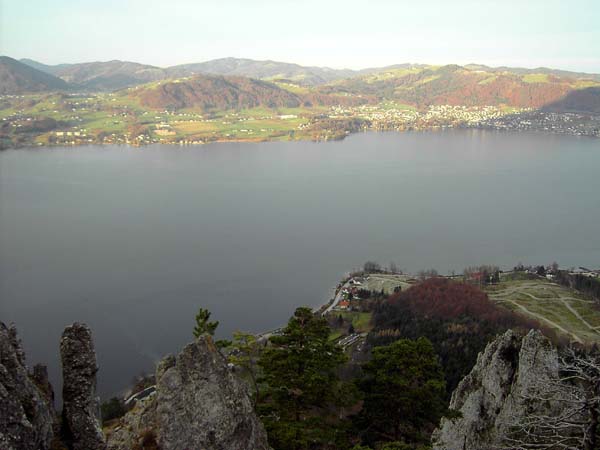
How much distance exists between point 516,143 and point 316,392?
9646 centimetres

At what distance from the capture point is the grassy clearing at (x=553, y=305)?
2370cm

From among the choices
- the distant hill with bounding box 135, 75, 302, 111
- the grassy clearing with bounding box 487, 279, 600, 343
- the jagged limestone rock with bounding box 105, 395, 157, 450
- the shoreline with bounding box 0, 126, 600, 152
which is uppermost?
the distant hill with bounding box 135, 75, 302, 111

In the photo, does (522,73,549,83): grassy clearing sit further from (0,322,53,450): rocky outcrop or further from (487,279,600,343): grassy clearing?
(0,322,53,450): rocky outcrop

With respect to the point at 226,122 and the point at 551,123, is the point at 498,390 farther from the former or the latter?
the point at 551,123

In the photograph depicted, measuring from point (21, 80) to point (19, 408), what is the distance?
529ft

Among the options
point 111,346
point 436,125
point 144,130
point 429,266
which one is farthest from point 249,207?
point 436,125

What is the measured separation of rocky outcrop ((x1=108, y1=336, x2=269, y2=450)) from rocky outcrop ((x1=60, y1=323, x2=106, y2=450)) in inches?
14.0

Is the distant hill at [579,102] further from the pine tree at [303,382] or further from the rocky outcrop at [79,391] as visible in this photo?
the rocky outcrop at [79,391]

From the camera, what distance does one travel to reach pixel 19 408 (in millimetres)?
3123

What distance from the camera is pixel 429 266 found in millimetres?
32719

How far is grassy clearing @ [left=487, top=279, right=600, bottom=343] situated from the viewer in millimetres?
23703

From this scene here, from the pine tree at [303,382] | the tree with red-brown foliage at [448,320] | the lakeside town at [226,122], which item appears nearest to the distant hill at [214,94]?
the lakeside town at [226,122]

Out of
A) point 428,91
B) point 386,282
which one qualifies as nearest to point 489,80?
point 428,91

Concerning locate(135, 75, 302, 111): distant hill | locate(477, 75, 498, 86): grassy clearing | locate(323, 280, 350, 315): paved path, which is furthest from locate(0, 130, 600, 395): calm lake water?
locate(477, 75, 498, 86): grassy clearing
